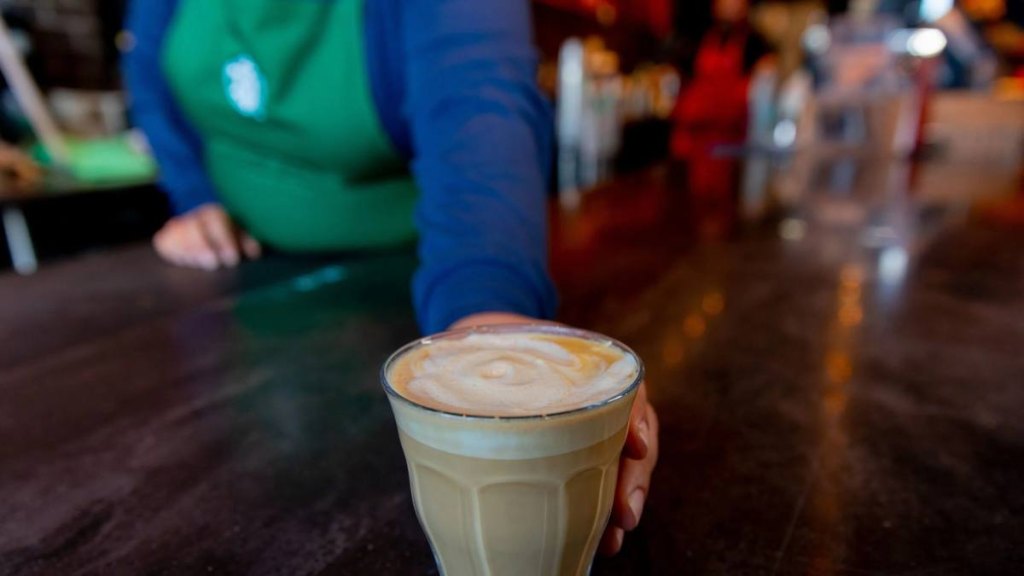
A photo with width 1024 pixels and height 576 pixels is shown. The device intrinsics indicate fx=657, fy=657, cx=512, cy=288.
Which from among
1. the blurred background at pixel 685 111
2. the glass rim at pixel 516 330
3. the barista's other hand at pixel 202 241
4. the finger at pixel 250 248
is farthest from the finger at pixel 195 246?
the glass rim at pixel 516 330

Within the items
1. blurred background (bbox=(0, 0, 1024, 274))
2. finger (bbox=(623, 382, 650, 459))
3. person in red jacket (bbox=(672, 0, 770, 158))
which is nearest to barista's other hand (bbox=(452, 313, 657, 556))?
finger (bbox=(623, 382, 650, 459))

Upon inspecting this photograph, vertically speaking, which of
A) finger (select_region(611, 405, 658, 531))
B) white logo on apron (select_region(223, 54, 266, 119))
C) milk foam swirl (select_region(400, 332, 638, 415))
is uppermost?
white logo on apron (select_region(223, 54, 266, 119))

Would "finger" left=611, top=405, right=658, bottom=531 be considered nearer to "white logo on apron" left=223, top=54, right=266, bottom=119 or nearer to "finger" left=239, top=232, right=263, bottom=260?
"white logo on apron" left=223, top=54, right=266, bottom=119

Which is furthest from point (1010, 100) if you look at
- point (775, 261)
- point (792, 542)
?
point (792, 542)

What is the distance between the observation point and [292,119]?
4.05 feet

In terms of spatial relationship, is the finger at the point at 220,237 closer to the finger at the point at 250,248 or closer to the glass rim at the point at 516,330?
the finger at the point at 250,248

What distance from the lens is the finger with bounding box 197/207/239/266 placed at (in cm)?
139

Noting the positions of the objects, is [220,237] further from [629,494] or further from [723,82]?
[723,82]

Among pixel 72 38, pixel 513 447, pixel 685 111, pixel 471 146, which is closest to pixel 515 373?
pixel 513 447

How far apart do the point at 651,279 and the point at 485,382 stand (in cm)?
83

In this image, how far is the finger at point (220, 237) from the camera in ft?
4.56

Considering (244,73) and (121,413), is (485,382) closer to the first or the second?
(121,413)

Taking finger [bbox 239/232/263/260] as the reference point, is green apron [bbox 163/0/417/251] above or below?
above

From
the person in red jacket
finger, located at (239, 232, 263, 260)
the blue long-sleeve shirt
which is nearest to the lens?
the blue long-sleeve shirt
